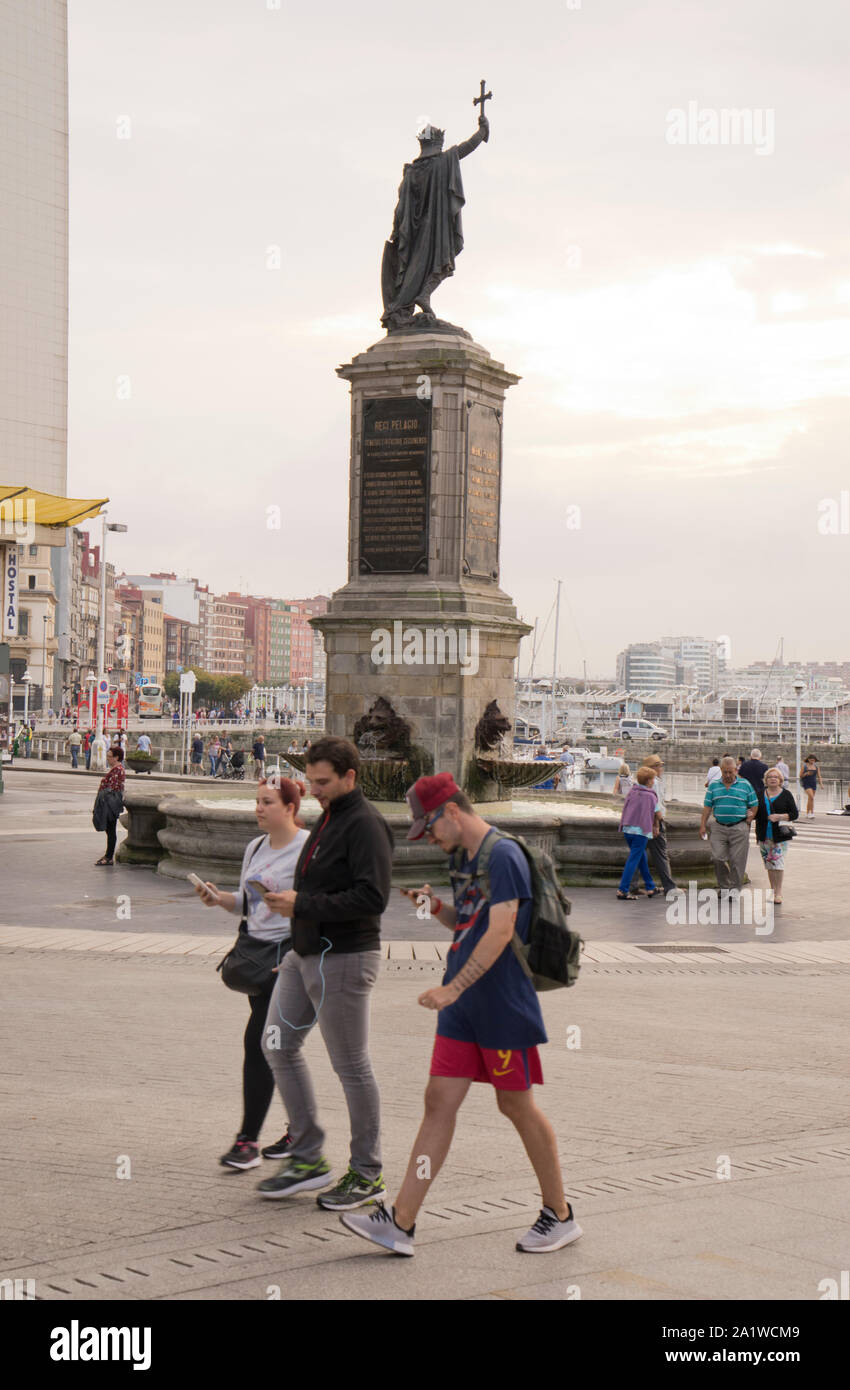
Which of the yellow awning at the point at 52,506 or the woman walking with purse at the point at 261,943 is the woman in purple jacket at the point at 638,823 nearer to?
the woman walking with purse at the point at 261,943

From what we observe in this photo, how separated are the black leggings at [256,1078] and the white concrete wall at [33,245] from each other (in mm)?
49232

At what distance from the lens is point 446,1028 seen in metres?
5.61

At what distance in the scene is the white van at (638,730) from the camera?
119 m

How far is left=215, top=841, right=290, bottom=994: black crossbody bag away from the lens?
658cm

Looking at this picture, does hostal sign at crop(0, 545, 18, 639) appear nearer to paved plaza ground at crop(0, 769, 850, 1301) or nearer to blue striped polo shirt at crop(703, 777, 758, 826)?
blue striped polo shirt at crop(703, 777, 758, 826)

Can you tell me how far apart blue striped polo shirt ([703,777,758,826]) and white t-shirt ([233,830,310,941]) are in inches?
424

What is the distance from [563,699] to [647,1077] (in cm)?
18457

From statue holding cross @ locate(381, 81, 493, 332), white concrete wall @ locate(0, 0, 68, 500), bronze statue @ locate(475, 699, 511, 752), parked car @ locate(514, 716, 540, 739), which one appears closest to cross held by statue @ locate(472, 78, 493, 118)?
statue holding cross @ locate(381, 81, 493, 332)

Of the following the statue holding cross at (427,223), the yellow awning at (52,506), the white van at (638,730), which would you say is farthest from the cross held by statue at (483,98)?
the white van at (638,730)

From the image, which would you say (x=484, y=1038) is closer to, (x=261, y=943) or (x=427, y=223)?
(x=261, y=943)

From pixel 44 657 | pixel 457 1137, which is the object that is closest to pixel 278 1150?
pixel 457 1137

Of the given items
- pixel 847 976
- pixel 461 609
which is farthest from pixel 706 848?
pixel 847 976

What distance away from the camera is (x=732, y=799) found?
1677cm

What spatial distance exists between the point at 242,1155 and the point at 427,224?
1546 centimetres
